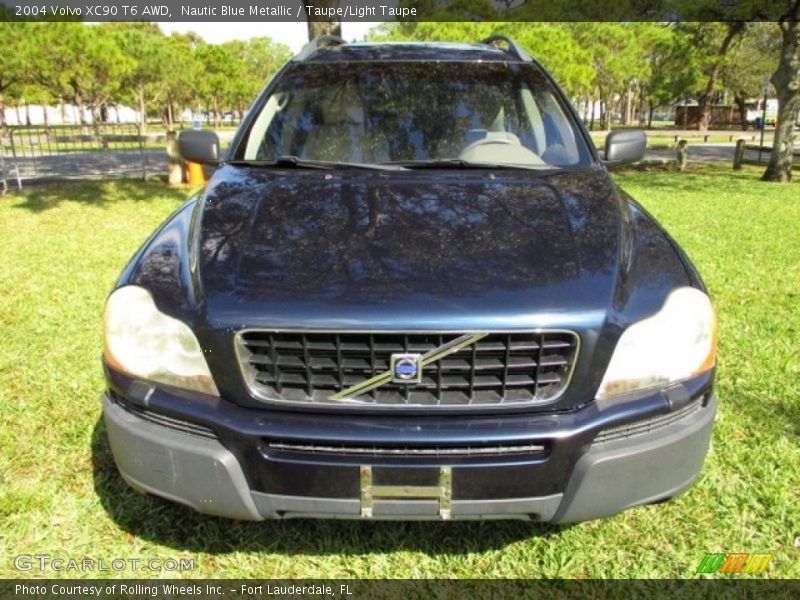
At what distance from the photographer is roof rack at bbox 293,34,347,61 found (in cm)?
354

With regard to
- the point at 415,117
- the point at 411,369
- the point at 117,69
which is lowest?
the point at 411,369

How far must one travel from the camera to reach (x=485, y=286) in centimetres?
188

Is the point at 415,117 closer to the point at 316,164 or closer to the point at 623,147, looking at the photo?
the point at 316,164

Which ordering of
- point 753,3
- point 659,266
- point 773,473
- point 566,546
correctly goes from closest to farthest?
point 659,266, point 566,546, point 773,473, point 753,3

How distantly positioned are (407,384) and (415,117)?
1699mm

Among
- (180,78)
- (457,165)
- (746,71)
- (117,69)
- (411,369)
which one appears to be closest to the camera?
(411,369)

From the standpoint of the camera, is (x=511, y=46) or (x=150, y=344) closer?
(x=150, y=344)

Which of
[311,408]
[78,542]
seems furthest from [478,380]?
[78,542]

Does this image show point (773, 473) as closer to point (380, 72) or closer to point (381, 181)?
point (381, 181)

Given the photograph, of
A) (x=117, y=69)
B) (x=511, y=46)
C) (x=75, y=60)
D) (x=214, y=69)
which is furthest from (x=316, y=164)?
A: (x=214, y=69)

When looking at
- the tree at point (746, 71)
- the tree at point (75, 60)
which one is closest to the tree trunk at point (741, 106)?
the tree at point (746, 71)

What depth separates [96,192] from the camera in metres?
12.0

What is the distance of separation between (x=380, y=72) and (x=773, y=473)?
2702 millimetres

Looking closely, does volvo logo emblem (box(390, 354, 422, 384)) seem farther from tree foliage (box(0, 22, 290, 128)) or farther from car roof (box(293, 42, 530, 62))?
tree foliage (box(0, 22, 290, 128))
